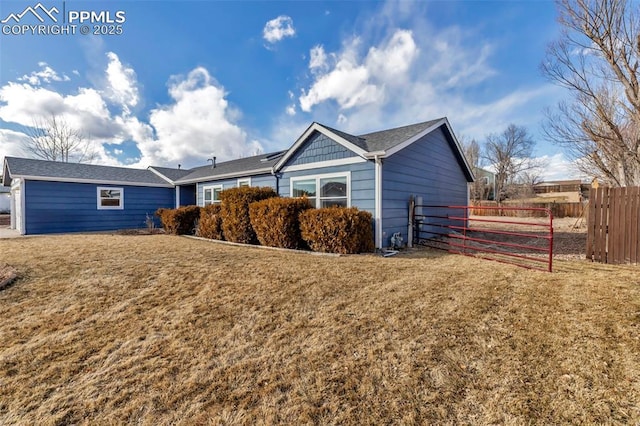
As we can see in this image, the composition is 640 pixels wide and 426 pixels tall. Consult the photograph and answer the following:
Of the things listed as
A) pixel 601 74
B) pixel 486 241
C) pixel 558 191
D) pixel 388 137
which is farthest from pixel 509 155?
pixel 486 241

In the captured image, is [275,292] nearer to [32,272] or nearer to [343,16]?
[32,272]

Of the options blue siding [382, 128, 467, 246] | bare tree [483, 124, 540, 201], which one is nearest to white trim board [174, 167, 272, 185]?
blue siding [382, 128, 467, 246]

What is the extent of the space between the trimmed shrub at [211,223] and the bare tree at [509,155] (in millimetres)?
34915

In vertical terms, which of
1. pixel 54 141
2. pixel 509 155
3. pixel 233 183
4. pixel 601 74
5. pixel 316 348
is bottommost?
pixel 316 348

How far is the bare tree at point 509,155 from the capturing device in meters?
34.0

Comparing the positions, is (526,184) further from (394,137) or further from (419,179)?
(394,137)

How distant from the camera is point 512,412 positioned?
73.3 inches

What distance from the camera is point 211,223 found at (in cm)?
1000

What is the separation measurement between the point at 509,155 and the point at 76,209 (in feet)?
140

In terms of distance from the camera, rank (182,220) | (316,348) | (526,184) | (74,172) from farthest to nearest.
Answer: (526,184), (74,172), (182,220), (316,348)

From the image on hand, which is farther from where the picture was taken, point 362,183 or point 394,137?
point 394,137

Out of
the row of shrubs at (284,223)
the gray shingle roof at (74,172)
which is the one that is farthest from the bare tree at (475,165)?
the gray shingle roof at (74,172)

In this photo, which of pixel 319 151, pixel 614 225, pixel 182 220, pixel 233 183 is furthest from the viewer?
pixel 233 183

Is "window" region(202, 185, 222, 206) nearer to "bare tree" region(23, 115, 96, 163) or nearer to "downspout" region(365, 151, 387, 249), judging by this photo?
"downspout" region(365, 151, 387, 249)
